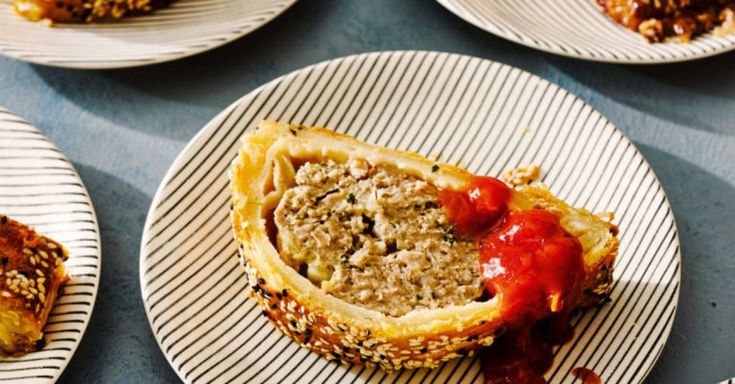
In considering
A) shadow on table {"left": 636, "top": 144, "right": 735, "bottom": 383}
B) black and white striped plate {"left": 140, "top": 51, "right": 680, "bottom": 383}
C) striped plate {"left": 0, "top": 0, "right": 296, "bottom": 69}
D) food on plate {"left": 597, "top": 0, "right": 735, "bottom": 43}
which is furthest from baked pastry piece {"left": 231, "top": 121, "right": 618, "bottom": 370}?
food on plate {"left": 597, "top": 0, "right": 735, "bottom": 43}

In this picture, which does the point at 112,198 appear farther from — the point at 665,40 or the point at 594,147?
the point at 665,40

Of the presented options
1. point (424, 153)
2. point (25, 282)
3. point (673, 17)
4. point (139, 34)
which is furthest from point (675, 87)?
point (25, 282)

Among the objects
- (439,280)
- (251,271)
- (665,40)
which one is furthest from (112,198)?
(665,40)

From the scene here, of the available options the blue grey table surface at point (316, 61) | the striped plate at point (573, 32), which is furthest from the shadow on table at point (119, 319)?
the striped plate at point (573, 32)

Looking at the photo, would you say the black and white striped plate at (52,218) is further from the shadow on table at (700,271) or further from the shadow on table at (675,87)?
the shadow on table at (675,87)

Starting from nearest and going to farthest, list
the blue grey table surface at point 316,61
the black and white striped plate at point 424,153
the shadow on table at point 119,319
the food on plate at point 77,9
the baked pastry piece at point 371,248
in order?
the baked pastry piece at point 371,248 → the black and white striped plate at point 424,153 → the shadow on table at point 119,319 → the blue grey table surface at point 316,61 → the food on plate at point 77,9

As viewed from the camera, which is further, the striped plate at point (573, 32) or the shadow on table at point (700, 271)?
the striped plate at point (573, 32)

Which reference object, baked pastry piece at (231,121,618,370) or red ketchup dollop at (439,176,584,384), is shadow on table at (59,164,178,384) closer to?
baked pastry piece at (231,121,618,370)
